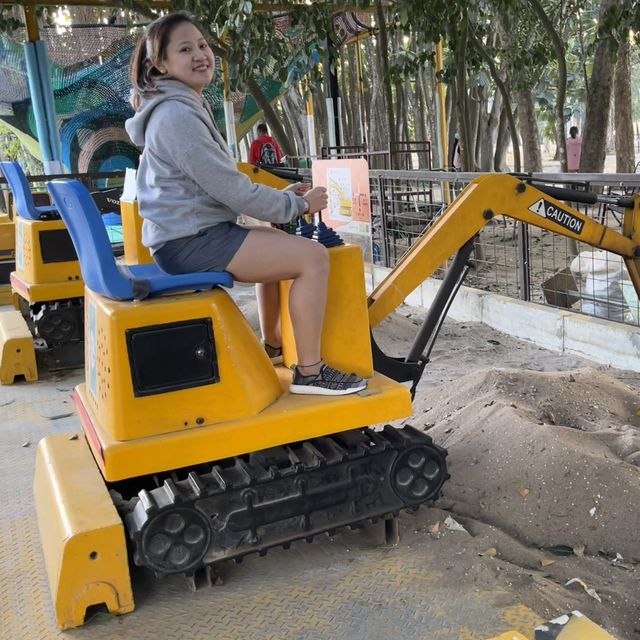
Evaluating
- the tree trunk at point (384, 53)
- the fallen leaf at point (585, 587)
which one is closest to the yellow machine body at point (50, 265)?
the fallen leaf at point (585, 587)

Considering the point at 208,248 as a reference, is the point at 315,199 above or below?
above

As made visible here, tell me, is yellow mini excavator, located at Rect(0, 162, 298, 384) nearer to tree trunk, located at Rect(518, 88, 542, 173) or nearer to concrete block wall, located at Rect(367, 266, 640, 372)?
concrete block wall, located at Rect(367, 266, 640, 372)

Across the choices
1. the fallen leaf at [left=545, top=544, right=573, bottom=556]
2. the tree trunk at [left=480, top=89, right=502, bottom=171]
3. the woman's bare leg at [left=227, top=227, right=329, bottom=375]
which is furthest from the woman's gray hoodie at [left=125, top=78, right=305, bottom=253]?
the tree trunk at [left=480, top=89, right=502, bottom=171]

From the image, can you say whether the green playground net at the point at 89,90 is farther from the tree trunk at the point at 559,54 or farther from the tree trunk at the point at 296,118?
the tree trunk at the point at 296,118

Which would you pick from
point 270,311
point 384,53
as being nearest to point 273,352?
point 270,311

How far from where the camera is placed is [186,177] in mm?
2902

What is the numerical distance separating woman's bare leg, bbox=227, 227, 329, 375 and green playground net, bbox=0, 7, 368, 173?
1127 centimetres

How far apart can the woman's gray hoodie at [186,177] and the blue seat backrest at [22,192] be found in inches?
161

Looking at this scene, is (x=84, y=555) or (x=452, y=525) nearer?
(x=84, y=555)

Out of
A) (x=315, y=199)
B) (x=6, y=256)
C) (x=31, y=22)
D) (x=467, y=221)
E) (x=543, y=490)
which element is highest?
(x=31, y=22)

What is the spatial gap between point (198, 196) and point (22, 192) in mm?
4441

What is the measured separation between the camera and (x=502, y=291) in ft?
27.2

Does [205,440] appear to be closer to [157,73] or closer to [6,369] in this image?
[157,73]

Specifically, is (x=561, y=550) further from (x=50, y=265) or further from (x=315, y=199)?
(x=50, y=265)
